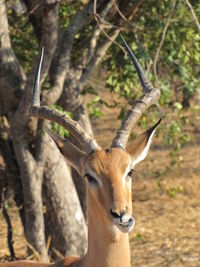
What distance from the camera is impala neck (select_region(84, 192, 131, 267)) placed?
4707mm

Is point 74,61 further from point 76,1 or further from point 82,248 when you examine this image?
point 82,248

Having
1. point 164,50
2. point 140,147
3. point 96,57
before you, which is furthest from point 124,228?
point 164,50

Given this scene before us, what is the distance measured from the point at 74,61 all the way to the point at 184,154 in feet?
20.9

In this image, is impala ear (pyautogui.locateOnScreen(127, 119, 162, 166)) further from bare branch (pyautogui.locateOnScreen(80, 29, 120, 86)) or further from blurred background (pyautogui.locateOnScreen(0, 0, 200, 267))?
bare branch (pyautogui.locateOnScreen(80, 29, 120, 86))

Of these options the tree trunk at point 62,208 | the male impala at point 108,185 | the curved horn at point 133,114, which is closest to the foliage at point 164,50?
the tree trunk at point 62,208

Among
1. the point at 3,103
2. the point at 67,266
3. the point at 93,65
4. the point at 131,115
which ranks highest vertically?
the point at 93,65

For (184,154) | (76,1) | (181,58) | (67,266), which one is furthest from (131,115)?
(184,154)

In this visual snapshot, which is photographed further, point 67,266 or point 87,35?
point 87,35

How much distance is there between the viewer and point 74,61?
26.4 ft

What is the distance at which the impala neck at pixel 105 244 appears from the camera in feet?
15.4

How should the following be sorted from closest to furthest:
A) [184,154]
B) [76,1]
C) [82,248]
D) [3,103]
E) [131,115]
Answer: [131,115], [3,103], [82,248], [76,1], [184,154]

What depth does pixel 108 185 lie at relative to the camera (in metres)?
4.55

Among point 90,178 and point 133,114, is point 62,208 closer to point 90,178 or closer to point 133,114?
point 133,114

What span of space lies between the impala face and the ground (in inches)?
155
